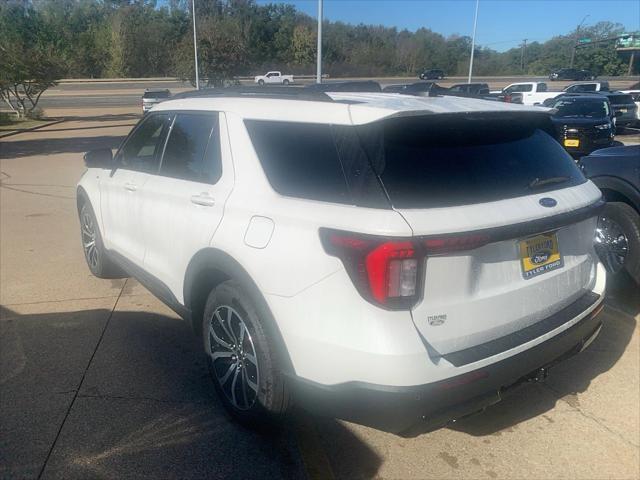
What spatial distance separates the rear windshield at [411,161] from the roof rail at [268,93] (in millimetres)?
158

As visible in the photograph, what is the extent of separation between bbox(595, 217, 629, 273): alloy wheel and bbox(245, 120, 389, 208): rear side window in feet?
10.7

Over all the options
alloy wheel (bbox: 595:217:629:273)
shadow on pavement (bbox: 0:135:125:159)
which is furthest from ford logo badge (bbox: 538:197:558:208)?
shadow on pavement (bbox: 0:135:125:159)

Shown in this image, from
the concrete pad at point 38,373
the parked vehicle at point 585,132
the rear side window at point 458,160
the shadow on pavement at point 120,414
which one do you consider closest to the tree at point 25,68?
the parked vehicle at point 585,132

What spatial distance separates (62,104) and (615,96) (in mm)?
37952

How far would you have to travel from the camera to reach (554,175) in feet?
9.23

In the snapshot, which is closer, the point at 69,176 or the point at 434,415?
the point at 434,415

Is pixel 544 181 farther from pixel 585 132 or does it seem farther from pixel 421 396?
pixel 585 132

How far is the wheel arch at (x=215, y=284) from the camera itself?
255 centimetres

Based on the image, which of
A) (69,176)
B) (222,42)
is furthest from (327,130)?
(222,42)

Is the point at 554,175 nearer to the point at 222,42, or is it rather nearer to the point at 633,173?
the point at 633,173

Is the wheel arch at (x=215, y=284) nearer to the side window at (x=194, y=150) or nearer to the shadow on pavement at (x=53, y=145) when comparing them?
the side window at (x=194, y=150)

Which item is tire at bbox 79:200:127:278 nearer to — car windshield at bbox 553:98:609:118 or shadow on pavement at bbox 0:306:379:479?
shadow on pavement at bbox 0:306:379:479

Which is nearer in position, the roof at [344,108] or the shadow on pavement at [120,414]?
the roof at [344,108]

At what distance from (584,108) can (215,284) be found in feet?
50.5
